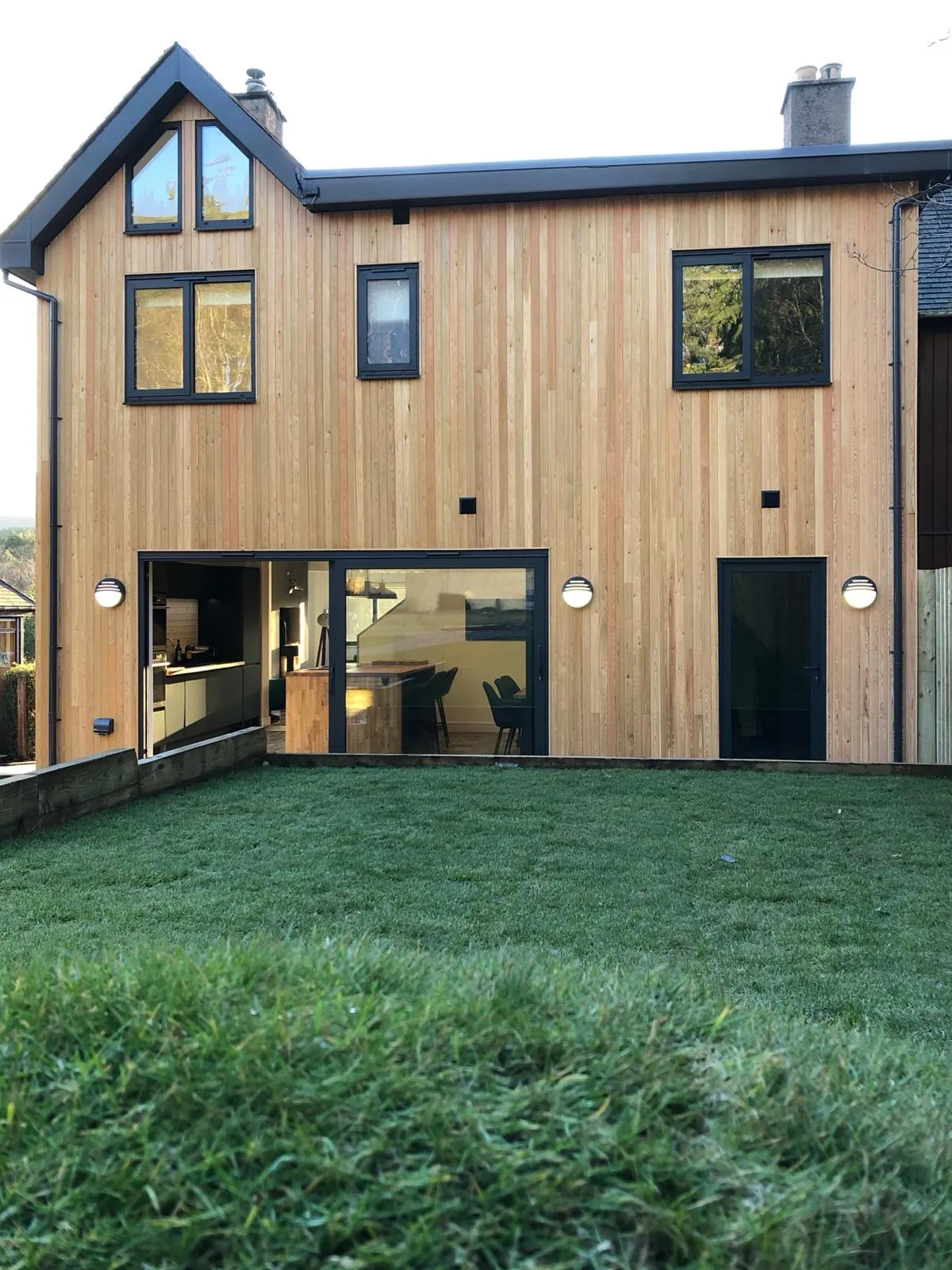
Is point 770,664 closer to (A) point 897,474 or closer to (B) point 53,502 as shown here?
(A) point 897,474

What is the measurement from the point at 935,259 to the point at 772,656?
17.8 ft

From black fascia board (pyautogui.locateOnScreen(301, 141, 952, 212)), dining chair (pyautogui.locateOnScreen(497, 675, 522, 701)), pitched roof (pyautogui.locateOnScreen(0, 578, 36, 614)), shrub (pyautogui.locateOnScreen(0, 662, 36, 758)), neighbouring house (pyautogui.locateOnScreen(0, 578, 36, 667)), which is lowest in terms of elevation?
shrub (pyautogui.locateOnScreen(0, 662, 36, 758))

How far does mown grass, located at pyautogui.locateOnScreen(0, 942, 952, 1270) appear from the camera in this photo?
146 centimetres

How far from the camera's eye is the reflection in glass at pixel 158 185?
9.04m

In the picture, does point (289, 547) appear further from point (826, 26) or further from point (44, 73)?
point (44, 73)

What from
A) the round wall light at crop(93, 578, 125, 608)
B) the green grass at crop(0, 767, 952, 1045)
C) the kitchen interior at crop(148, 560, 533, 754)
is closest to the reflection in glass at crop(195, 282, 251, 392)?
the kitchen interior at crop(148, 560, 533, 754)

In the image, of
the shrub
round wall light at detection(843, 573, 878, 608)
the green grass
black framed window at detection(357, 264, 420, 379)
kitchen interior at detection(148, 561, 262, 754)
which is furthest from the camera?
the shrub

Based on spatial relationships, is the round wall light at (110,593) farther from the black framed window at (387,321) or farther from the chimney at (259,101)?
the chimney at (259,101)

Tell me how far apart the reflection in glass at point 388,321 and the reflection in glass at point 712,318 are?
2.64 metres

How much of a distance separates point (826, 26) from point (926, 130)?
1.43m

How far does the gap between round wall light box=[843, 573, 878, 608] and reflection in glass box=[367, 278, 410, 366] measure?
15.3 ft

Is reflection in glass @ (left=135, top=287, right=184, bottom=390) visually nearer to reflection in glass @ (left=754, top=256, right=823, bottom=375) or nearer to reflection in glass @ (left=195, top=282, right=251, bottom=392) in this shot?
reflection in glass @ (left=195, top=282, right=251, bottom=392)

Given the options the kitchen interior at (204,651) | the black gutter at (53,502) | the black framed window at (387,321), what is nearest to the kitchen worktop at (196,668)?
the kitchen interior at (204,651)

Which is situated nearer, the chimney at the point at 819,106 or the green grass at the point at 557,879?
the green grass at the point at 557,879
